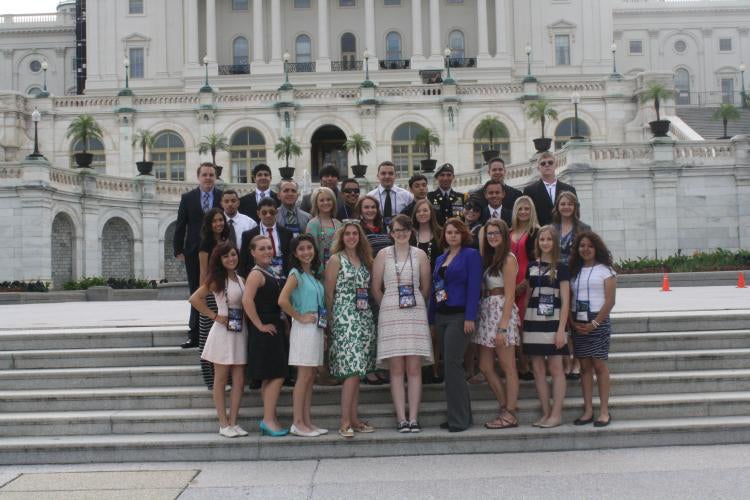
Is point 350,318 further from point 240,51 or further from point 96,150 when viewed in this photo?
point 240,51

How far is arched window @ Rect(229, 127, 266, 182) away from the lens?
180 feet

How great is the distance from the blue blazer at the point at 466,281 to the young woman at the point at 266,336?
2068 mm

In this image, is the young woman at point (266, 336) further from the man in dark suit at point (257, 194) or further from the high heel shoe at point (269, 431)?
the man in dark suit at point (257, 194)

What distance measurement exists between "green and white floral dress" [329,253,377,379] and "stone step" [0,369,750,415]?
1198 mm

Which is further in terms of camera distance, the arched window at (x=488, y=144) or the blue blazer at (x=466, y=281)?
the arched window at (x=488, y=144)

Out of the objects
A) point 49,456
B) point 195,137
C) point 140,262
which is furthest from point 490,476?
point 195,137

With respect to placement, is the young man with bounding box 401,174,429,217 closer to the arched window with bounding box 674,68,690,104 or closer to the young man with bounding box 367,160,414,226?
the young man with bounding box 367,160,414,226

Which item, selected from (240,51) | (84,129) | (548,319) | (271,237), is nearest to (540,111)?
(84,129)

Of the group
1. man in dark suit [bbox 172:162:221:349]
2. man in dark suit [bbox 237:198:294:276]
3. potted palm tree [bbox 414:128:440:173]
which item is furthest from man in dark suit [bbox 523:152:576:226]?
potted palm tree [bbox 414:128:440:173]

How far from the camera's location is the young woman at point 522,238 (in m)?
10.5

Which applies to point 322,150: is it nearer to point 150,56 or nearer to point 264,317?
point 150,56

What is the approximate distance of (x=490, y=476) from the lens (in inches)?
354

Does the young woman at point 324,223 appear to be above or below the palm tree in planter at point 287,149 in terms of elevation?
below

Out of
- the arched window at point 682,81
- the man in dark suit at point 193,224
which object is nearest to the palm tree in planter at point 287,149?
the man in dark suit at point 193,224
